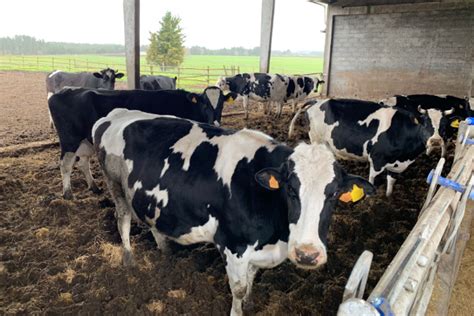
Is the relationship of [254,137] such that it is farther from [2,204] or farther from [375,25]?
[375,25]

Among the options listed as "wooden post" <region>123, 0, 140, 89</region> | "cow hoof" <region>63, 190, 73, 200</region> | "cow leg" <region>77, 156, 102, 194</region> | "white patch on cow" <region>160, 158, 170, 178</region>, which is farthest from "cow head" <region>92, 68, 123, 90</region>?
"white patch on cow" <region>160, 158, 170, 178</region>

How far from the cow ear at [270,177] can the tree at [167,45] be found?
5416 centimetres

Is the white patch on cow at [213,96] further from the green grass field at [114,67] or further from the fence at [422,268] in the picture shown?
the green grass field at [114,67]

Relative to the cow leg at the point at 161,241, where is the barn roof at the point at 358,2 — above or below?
above

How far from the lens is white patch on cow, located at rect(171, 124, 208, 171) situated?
3071mm

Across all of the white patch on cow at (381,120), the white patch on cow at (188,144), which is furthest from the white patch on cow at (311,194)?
the white patch on cow at (381,120)

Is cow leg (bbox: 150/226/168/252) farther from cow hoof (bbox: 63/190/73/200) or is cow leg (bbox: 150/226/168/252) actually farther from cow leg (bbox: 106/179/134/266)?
cow hoof (bbox: 63/190/73/200)

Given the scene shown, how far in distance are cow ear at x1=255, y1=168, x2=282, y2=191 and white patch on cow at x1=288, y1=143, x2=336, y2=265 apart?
0.13 m

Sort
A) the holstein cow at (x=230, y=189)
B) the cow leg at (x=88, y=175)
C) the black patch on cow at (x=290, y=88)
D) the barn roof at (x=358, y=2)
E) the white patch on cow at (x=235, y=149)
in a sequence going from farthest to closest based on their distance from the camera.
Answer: the barn roof at (x=358, y=2) → the black patch on cow at (x=290, y=88) → the cow leg at (x=88, y=175) → the white patch on cow at (x=235, y=149) → the holstein cow at (x=230, y=189)

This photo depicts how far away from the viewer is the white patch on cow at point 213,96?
6777mm

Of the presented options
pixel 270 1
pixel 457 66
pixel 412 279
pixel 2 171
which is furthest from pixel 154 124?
pixel 457 66

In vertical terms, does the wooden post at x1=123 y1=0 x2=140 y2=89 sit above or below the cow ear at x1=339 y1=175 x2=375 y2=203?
above

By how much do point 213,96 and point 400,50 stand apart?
12.9m

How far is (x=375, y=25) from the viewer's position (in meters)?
16.9
